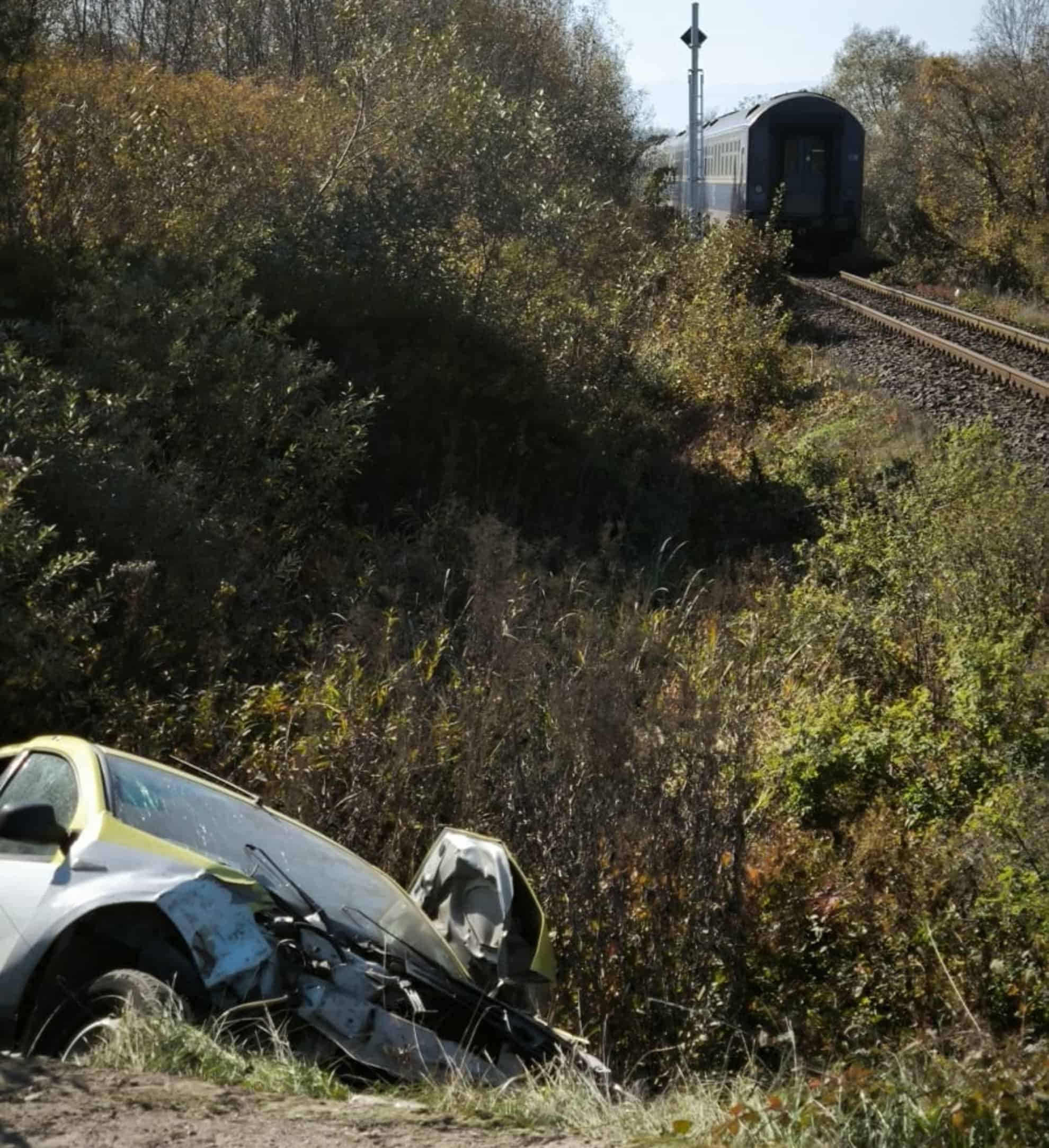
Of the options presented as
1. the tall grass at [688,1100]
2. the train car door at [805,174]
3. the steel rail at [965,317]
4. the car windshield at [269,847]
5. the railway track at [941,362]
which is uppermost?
the train car door at [805,174]

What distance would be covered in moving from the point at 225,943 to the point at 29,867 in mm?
886

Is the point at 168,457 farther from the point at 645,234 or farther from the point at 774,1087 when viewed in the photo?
the point at 645,234

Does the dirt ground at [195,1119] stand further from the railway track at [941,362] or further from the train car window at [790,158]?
the train car window at [790,158]

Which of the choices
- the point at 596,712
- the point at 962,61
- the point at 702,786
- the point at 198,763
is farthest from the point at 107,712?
the point at 962,61

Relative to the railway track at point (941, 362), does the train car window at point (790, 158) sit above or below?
above

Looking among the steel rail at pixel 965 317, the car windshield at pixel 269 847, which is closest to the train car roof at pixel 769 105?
the steel rail at pixel 965 317

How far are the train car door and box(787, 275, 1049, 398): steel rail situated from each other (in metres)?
4.17

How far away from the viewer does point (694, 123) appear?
33344 millimetres

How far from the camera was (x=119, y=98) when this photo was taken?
57.9ft

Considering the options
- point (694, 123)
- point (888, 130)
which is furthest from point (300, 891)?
point (888, 130)

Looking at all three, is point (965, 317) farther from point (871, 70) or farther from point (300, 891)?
point (871, 70)

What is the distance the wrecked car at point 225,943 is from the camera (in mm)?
4770

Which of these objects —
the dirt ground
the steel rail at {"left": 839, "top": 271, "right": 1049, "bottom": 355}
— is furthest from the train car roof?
the dirt ground

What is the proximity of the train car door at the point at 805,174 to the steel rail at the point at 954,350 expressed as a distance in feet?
13.7
